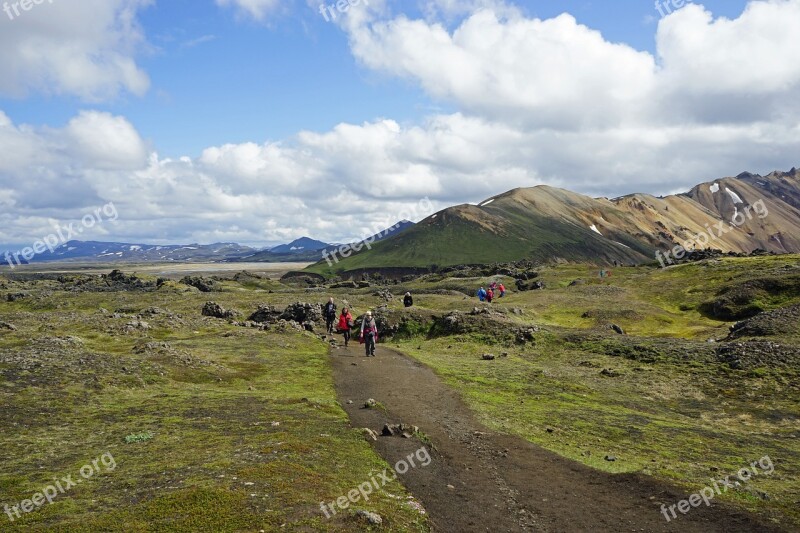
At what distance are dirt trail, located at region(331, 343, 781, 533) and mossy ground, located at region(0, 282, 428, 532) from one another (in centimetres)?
152

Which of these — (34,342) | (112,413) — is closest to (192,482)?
(112,413)

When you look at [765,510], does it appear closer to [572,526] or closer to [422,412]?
[572,526]

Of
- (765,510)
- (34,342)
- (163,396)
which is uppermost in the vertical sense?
(34,342)

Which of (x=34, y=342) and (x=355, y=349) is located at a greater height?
(x=34, y=342)

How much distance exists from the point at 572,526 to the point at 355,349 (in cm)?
3612

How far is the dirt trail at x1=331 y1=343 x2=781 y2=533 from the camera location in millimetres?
16609

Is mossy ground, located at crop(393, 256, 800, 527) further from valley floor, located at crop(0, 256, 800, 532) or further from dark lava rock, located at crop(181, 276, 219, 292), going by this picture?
dark lava rock, located at crop(181, 276, 219, 292)

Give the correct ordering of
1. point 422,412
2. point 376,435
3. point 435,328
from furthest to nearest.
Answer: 1. point 435,328
2. point 422,412
3. point 376,435

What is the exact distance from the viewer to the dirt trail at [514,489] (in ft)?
54.5

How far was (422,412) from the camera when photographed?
28219 mm

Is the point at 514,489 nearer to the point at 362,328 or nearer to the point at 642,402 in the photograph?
the point at 642,402

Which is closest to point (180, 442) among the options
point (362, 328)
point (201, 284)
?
point (362, 328)

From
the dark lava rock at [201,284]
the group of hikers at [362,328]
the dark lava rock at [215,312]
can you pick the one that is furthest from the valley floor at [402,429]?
the dark lava rock at [201,284]

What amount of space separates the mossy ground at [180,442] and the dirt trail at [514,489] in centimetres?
152
